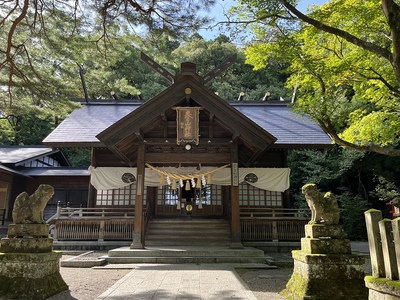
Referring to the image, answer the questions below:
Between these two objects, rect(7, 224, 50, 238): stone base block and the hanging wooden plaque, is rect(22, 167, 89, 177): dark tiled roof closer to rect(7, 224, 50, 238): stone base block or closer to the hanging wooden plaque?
the hanging wooden plaque

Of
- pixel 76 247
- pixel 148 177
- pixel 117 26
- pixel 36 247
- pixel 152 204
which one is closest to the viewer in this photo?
pixel 36 247

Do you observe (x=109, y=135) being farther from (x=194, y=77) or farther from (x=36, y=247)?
(x=36, y=247)

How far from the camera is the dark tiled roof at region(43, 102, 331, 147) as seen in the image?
1250cm

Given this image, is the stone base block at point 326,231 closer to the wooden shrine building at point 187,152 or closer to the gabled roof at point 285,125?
the wooden shrine building at point 187,152

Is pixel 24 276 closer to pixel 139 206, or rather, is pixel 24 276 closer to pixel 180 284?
pixel 180 284

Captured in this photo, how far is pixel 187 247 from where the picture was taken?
32.1ft

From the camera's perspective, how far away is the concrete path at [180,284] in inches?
192

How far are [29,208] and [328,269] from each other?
16.5 ft

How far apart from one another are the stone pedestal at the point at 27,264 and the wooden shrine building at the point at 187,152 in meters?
4.34

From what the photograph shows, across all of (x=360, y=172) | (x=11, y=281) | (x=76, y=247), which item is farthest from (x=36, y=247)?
(x=360, y=172)

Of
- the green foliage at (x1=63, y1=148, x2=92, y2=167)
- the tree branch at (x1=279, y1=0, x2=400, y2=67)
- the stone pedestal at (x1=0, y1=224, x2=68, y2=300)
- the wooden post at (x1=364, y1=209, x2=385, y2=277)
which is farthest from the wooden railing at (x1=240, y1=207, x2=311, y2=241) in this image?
the green foliage at (x1=63, y1=148, x2=92, y2=167)

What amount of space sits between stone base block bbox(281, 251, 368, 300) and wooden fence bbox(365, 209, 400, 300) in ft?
3.27

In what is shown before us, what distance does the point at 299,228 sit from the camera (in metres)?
11.5

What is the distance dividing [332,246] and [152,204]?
31.0ft
